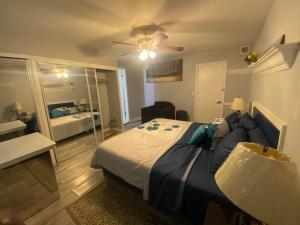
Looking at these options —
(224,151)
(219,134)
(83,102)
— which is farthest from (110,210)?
(83,102)

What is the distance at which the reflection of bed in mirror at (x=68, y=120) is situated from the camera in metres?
2.82

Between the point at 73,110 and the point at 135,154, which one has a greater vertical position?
the point at 73,110

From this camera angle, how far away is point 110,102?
4.21 m

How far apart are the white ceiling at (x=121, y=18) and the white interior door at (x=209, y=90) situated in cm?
129

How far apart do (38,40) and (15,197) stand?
7.91 feet

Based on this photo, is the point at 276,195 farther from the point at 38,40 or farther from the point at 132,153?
the point at 38,40

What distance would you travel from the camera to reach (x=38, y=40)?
2352 mm

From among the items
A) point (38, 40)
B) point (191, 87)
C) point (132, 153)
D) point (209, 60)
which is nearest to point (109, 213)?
point (132, 153)

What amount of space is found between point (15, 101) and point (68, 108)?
0.99m

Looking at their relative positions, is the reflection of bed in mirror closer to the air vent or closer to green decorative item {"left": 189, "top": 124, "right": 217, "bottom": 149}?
green decorative item {"left": 189, "top": 124, "right": 217, "bottom": 149}

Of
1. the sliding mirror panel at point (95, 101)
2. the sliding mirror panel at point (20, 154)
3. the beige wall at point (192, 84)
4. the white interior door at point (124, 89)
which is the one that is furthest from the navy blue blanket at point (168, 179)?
the white interior door at point (124, 89)

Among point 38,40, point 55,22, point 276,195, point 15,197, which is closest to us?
point 276,195

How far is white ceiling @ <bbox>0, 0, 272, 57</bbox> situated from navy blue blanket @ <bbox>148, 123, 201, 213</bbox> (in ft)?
5.86

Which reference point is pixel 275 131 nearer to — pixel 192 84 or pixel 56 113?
pixel 192 84
